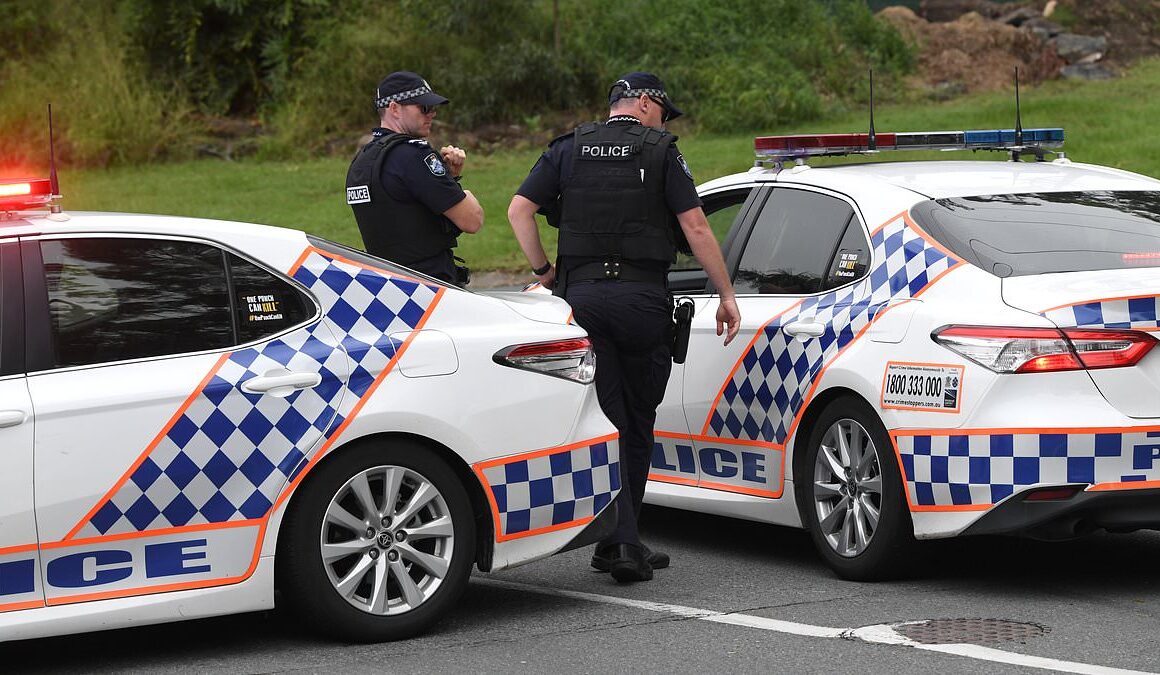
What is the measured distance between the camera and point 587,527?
5656 millimetres

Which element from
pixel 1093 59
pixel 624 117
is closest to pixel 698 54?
pixel 1093 59

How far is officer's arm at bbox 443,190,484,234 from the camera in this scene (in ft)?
20.9

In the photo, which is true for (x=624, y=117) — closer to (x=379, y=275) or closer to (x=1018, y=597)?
(x=379, y=275)

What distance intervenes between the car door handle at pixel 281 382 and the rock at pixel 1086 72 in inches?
926

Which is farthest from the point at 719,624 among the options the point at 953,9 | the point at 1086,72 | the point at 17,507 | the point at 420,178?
the point at 953,9

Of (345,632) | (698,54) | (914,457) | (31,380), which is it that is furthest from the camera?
(698,54)

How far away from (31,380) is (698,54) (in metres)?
22.7

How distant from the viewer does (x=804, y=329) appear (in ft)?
20.5

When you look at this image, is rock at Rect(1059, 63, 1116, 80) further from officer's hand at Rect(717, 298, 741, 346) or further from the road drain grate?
the road drain grate

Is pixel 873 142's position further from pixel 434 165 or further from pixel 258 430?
pixel 258 430

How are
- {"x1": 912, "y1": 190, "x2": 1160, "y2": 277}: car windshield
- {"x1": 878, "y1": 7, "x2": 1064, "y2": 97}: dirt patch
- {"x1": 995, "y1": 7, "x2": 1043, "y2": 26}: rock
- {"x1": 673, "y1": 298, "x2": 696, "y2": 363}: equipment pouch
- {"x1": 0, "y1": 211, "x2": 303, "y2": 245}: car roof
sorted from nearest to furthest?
{"x1": 0, "y1": 211, "x2": 303, "y2": 245}: car roof → {"x1": 912, "y1": 190, "x2": 1160, "y2": 277}: car windshield → {"x1": 673, "y1": 298, "x2": 696, "y2": 363}: equipment pouch → {"x1": 878, "y1": 7, "x2": 1064, "y2": 97}: dirt patch → {"x1": 995, "y1": 7, "x2": 1043, "y2": 26}: rock

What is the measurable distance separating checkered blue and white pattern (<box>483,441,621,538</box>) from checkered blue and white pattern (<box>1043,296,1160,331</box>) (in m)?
1.51

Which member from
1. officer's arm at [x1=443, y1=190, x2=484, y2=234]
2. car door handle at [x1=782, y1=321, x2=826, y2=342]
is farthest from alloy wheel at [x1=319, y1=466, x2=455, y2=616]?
car door handle at [x1=782, y1=321, x2=826, y2=342]

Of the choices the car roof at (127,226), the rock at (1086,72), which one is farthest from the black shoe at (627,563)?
the rock at (1086,72)
